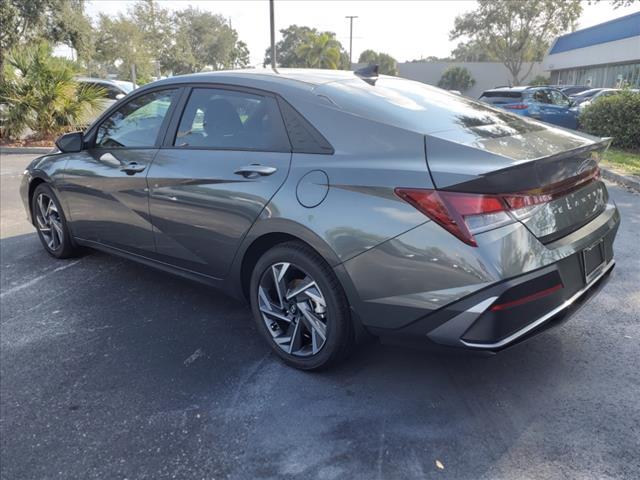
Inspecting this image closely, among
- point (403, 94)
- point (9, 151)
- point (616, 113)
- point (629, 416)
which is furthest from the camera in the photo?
point (9, 151)

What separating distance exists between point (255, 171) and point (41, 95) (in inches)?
492

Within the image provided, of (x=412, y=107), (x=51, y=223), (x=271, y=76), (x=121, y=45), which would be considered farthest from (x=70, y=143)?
(x=121, y=45)

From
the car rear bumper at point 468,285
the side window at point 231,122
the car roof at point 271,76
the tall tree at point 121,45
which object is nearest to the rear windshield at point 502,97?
the car roof at point 271,76

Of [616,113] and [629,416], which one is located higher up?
[616,113]

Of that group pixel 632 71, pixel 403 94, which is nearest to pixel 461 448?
pixel 403 94

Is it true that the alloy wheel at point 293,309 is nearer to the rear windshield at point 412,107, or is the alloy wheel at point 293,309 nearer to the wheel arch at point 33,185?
the rear windshield at point 412,107

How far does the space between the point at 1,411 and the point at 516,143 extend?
3.06 metres

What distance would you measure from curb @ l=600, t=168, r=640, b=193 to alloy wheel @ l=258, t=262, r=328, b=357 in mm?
6729

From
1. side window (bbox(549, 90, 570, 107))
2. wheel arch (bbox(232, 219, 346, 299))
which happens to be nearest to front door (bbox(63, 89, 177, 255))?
wheel arch (bbox(232, 219, 346, 299))

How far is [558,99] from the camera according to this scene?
49.1 feet

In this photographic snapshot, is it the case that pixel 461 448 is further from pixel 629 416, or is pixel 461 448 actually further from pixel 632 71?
pixel 632 71

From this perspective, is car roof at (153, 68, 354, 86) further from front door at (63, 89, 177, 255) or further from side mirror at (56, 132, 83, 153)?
side mirror at (56, 132, 83, 153)

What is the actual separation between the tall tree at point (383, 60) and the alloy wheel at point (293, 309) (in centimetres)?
5778

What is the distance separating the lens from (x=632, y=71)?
34.2 metres
